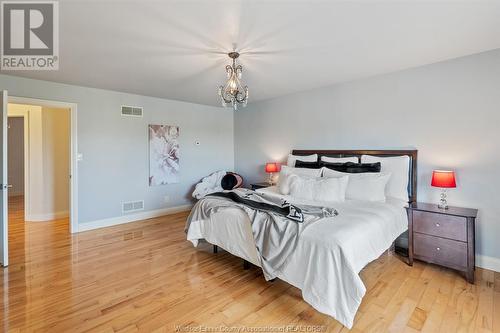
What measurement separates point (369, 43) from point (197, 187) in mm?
4166

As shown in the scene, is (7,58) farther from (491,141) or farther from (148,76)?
(491,141)

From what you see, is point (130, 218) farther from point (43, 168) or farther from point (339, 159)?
point (339, 159)

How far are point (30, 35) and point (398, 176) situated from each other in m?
4.47

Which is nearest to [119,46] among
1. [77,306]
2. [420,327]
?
[77,306]

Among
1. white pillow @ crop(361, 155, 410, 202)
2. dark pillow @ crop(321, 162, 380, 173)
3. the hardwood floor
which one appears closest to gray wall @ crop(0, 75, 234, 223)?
the hardwood floor

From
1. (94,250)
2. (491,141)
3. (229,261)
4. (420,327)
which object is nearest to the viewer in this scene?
(420,327)

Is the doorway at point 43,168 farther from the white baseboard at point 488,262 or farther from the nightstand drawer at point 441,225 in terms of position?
the white baseboard at point 488,262

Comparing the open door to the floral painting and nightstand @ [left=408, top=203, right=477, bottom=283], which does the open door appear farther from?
nightstand @ [left=408, top=203, right=477, bottom=283]

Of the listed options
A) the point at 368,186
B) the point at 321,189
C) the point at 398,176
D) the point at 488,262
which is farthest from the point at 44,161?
the point at 488,262

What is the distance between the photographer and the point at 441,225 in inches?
107

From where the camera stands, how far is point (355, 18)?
2117mm

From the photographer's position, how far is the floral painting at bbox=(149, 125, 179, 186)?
16.3 feet

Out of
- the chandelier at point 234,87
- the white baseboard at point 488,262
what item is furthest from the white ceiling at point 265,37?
the white baseboard at point 488,262

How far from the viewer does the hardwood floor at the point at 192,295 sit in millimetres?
1929
